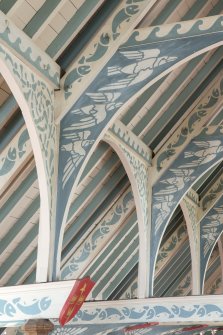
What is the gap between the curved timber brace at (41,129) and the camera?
5.15 metres

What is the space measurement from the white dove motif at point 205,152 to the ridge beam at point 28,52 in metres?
3.30

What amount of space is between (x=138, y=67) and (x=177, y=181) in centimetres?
289

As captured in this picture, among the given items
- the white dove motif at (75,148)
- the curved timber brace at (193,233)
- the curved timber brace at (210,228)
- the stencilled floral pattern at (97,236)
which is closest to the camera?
the white dove motif at (75,148)

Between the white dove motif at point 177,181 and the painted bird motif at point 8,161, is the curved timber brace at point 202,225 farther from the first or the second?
the painted bird motif at point 8,161

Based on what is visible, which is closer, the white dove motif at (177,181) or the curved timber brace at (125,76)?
the curved timber brace at (125,76)

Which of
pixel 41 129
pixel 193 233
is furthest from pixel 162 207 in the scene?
pixel 41 129

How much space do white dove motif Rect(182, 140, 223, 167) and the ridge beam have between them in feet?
10.8

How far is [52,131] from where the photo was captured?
563cm

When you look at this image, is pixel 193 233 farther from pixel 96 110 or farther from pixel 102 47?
pixel 102 47

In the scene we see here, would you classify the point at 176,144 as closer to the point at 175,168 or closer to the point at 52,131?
the point at 175,168

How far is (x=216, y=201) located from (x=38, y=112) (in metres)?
6.19

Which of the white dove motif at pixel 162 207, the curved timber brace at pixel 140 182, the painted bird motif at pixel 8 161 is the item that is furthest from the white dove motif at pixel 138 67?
the white dove motif at pixel 162 207

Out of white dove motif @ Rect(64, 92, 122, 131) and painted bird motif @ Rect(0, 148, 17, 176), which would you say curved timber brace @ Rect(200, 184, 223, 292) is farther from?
white dove motif @ Rect(64, 92, 122, 131)

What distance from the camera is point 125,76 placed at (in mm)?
5930
